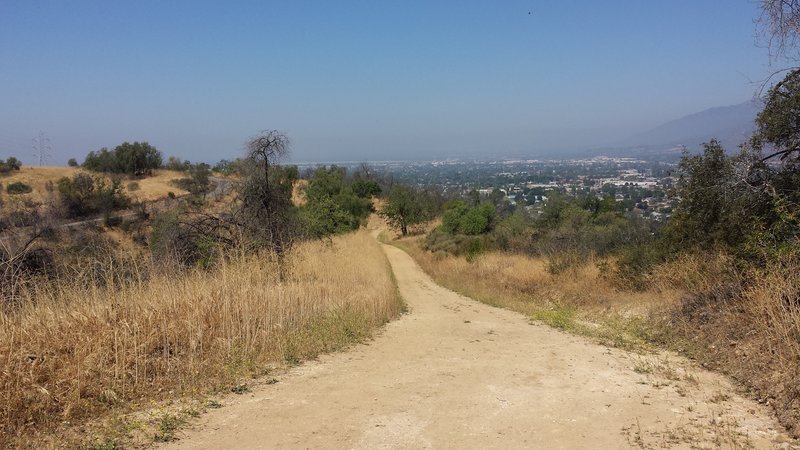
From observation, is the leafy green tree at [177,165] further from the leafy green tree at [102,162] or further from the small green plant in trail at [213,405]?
the small green plant in trail at [213,405]

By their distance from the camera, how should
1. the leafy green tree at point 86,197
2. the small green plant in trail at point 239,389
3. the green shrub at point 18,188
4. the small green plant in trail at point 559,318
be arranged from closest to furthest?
the small green plant in trail at point 239,389
the small green plant in trail at point 559,318
the leafy green tree at point 86,197
the green shrub at point 18,188

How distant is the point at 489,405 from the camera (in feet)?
18.3

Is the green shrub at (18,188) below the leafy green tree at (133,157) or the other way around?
below

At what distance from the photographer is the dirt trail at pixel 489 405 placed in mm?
4555

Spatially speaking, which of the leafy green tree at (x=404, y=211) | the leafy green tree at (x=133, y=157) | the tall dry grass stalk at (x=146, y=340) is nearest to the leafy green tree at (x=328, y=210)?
the leafy green tree at (x=404, y=211)

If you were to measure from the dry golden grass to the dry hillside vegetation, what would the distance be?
40.1 metres

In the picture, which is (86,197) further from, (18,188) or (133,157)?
(133,157)

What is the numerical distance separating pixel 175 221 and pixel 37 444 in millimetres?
9166

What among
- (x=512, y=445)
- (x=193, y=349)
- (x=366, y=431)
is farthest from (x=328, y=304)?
(x=512, y=445)

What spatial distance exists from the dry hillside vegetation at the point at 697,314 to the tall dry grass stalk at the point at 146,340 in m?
5.86

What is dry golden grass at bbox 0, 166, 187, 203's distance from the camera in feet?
148

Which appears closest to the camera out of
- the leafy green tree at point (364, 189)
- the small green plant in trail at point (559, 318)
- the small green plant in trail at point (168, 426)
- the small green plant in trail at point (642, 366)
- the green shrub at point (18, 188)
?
the small green plant in trail at point (168, 426)

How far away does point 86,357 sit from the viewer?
5.36 metres

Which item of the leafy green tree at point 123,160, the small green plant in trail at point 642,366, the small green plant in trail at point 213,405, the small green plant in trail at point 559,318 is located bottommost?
the small green plant in trail at point 559,318
